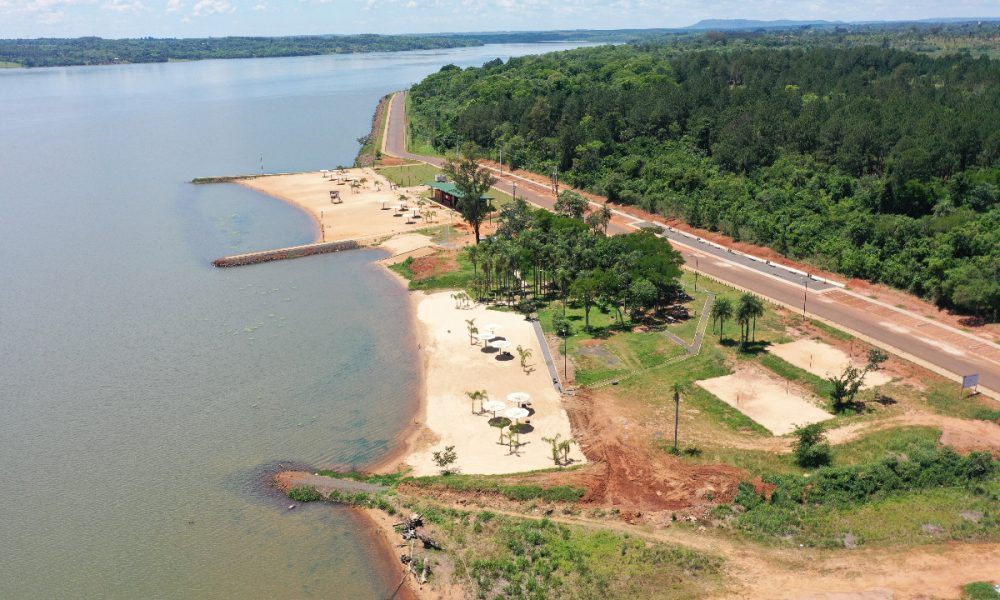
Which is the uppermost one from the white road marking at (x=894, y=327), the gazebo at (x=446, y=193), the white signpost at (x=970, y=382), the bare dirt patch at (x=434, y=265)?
the gazebo at (x=446, y=193)

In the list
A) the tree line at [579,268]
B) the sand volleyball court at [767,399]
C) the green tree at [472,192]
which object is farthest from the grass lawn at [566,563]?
the green tree at [472,192]

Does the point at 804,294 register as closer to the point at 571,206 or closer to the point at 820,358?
the point at 820,358

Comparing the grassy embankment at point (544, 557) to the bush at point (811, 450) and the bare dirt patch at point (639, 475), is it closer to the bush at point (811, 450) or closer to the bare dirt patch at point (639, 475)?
the bare dirt patch at point (639, 475)

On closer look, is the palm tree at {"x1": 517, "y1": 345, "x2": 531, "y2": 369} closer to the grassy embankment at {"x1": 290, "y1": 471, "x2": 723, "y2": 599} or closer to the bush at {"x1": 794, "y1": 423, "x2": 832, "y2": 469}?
the grassy embankment at {"x1": 290, "y1": 471, "x2": 723, "y2": 599}

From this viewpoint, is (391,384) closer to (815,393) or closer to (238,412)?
(238,412)

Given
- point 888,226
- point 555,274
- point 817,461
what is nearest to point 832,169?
point 888,226

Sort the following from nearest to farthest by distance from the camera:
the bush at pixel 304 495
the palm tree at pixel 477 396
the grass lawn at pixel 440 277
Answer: the bush at pixel 304 495 → the palm tree at pixel 477 396 → the grass lawn at pixel 440 277
